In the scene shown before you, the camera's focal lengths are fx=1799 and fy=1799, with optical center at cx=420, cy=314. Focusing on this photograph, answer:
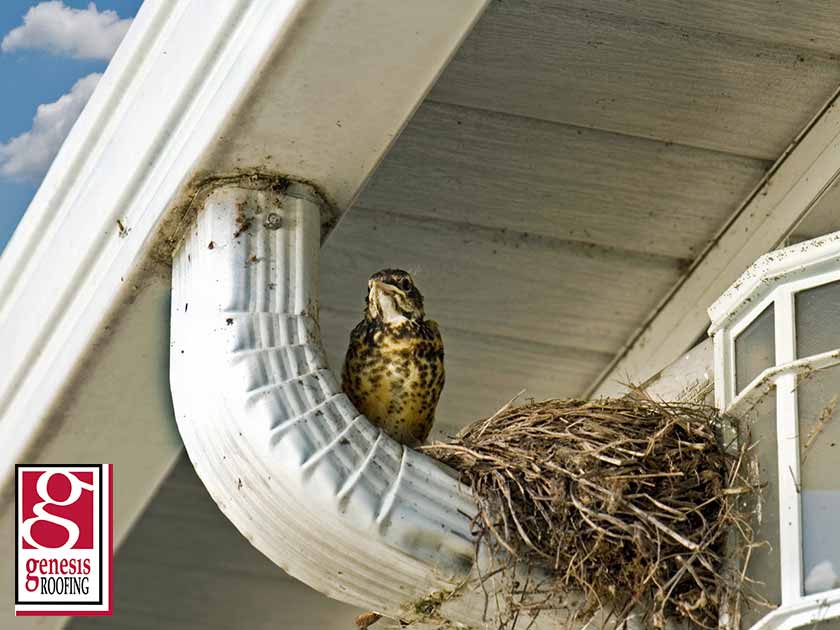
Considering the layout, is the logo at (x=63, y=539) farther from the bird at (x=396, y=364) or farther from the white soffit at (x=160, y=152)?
the bird at (x=396, y=364)

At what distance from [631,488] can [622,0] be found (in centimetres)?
98

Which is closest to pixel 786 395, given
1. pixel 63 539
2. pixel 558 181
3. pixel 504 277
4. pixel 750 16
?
pixel 750 16

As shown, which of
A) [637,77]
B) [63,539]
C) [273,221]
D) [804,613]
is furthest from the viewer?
[63,539]

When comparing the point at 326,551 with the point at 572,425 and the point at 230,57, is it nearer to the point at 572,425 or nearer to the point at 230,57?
the point at 572,425

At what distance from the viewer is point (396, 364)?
12.3 feet

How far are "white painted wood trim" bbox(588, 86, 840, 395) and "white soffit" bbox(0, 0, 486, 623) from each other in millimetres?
1085

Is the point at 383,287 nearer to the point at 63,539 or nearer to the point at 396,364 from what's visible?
the point at 396,364

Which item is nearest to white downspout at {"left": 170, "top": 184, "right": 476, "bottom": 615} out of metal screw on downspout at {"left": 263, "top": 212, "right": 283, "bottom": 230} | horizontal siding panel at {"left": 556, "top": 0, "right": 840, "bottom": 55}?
metal screw on downspout at {"left": 263, "top": 212, "right": 283, "bottom": 230}

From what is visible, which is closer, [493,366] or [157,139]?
[157,139]

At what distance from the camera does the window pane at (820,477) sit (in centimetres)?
308

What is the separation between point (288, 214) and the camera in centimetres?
332

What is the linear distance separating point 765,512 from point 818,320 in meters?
0.36

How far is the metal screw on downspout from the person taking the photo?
3305mm

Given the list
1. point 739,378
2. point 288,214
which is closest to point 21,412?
point 288,214
